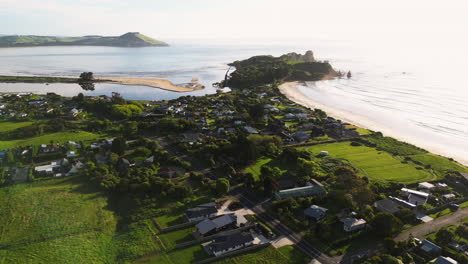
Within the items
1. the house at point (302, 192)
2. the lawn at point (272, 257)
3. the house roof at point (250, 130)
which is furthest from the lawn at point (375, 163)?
the lawn at point (272, 257)

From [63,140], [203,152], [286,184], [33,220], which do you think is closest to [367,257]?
[286,184]

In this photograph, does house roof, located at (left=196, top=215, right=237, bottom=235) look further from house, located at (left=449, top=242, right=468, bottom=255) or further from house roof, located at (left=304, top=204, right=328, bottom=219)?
house, located at (left=449, top=242, right=468, bottom=255)

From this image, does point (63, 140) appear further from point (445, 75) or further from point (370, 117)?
point (445, 75)

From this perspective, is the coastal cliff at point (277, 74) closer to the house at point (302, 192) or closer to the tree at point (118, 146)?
the tree at point (118, 146)

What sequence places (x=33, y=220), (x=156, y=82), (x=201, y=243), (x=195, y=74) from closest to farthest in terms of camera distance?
(x=201, y=243) → (x=33, y=220) → (x=156, y=82) → (x=195, y=74)

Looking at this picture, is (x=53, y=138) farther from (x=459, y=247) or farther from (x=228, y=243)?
(x=459, y=247)
